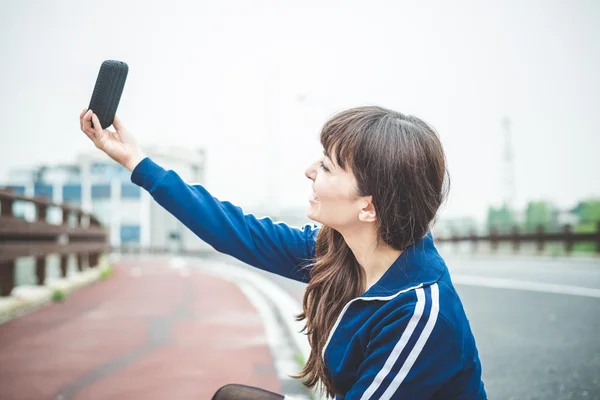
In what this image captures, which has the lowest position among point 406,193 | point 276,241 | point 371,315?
point 371,315

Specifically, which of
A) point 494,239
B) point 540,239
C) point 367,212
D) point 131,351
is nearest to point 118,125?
point 367,212

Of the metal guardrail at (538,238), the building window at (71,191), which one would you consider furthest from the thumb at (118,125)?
the building window at (71,191)

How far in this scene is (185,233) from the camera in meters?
36.4

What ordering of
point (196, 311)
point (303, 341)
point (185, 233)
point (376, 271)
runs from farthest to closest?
point (185, 233) < point (196, 311) < point (303, 341) < point (376, 271)

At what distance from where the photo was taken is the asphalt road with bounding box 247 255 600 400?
3.09m

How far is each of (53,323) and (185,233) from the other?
31.6 metres

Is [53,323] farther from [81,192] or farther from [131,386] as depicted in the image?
[81,192]

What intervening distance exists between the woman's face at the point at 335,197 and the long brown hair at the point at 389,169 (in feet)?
0.10

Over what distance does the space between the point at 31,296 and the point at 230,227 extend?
4.87m

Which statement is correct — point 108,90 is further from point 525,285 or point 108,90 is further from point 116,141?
point 525,285

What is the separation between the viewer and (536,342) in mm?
4156

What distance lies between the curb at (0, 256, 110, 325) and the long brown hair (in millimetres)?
4572

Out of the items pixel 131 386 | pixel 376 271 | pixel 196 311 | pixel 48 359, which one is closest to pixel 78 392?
pixel 131 386

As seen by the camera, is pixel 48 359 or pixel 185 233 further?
pixel 185 233
